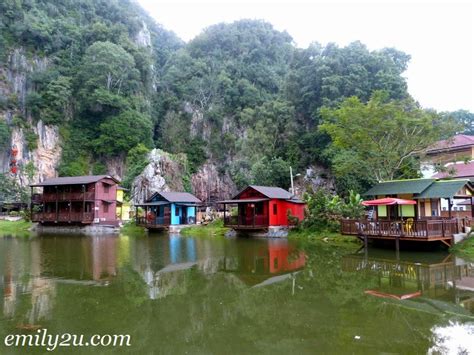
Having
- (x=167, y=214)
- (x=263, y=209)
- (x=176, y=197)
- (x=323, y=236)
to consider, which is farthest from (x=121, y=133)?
(x=323, y=236)

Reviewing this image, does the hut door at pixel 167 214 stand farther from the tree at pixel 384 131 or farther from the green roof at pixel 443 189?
the green roof at pixel 443 189

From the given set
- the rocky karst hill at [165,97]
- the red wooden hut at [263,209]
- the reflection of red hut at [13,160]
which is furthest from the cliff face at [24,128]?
the red wooden hut at [263,209]

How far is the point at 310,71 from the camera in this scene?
153 ft

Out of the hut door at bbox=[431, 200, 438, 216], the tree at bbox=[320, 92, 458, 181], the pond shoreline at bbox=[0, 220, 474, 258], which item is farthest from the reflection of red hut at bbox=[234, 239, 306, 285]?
the tree at bbox=[320, 92, 458, 181]

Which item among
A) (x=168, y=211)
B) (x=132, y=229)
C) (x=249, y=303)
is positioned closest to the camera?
(x=249, y=303)

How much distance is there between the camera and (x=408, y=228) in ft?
61.8

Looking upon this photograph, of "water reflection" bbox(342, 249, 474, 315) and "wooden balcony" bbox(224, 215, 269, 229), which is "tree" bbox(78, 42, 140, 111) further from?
"water reflection" bbox(342, 249, 474, 315)

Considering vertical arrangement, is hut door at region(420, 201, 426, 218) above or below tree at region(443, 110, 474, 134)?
below

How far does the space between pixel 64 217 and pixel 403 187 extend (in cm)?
3398

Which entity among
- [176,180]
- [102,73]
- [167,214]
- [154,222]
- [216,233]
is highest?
[102,73]

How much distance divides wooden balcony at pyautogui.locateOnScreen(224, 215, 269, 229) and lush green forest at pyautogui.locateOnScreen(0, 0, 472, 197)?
31.6ft

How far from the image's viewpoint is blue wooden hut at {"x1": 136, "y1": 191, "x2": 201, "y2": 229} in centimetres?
3724

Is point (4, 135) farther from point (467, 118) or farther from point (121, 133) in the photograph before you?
point (467, 118)

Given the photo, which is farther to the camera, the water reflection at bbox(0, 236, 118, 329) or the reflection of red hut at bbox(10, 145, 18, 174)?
the reflection of red hut at bbox(10, 145, 18, 174)
